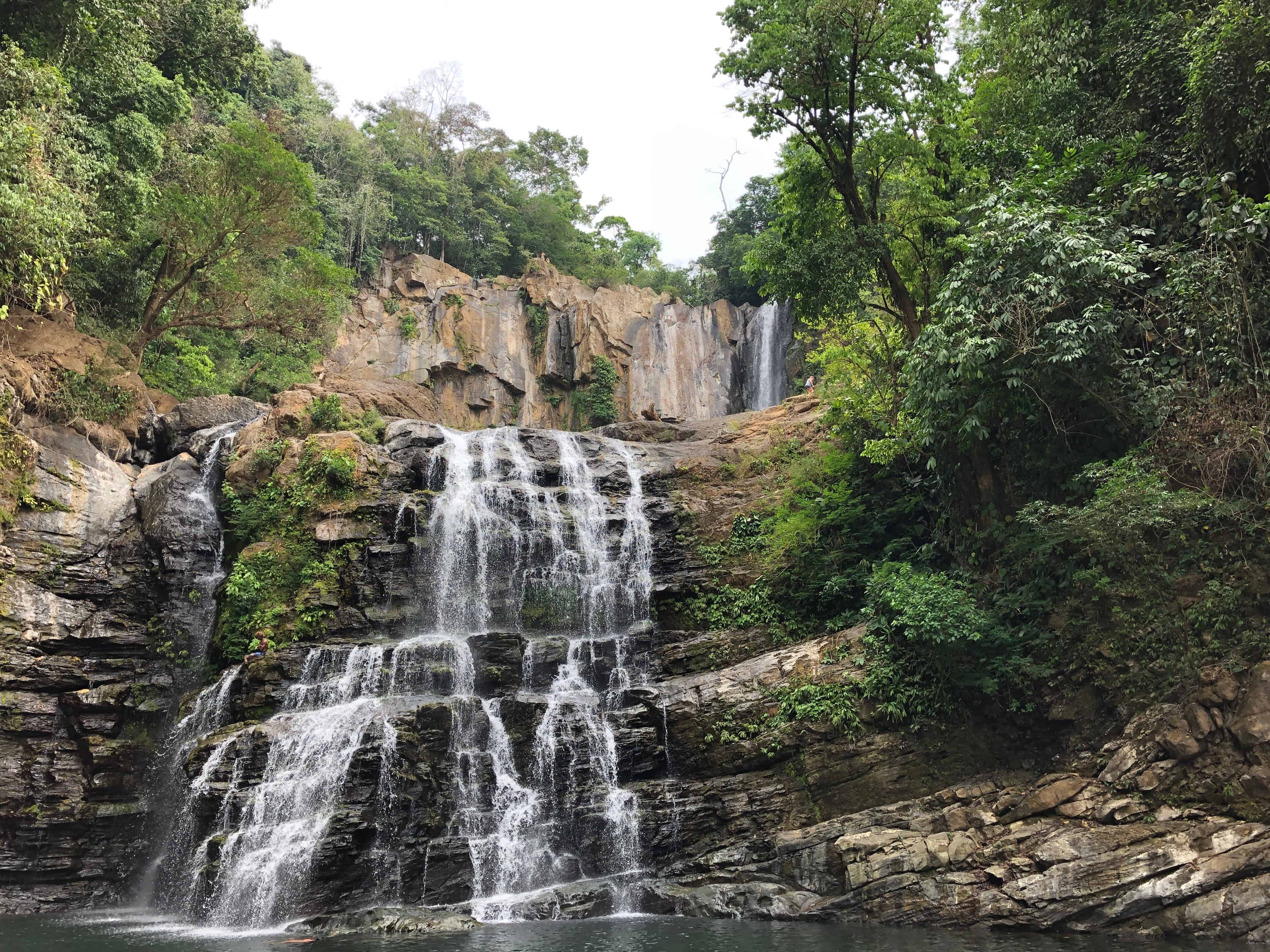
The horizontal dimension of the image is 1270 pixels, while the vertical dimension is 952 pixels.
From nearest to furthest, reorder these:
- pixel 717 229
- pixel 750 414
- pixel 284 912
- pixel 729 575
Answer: pixel 284 912 < pixel 729 575 < pixel 750 414 < pixel 717 229

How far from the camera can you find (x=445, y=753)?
13.2 metres

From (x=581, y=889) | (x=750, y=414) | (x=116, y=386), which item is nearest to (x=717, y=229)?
(x=750, y=414)

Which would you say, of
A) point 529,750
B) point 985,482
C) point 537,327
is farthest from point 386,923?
point 537,327

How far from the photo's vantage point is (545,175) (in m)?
45.5

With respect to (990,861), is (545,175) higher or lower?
higher

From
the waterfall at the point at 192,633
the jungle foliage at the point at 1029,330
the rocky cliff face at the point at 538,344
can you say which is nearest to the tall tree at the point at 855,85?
the jungle foliage at the point at 1029,330

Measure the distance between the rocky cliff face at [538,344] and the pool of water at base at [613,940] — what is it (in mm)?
22614

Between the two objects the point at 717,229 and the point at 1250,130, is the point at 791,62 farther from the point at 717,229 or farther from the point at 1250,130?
the point at 717,229

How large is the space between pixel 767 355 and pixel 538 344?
33.3 feet

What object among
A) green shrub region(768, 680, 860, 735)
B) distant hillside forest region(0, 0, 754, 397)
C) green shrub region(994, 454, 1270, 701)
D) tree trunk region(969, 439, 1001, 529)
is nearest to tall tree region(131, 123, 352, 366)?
distant hillside forest region(0, 0, 754, 397)

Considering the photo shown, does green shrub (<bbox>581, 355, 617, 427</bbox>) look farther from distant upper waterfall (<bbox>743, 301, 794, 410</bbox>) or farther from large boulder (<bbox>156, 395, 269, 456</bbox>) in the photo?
large boulder (<bbox>156, 395, 269, 456</bbox>)

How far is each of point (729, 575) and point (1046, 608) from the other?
6544 millimetres

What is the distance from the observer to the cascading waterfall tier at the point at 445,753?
11812 mm

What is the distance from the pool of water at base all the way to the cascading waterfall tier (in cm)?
104
